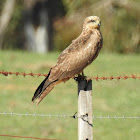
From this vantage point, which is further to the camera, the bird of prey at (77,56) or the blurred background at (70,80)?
the blurred background at (70,80)

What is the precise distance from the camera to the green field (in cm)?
967

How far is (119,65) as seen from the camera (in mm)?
18531

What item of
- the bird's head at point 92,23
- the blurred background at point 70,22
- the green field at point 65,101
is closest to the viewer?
the bird's head at point 92,23

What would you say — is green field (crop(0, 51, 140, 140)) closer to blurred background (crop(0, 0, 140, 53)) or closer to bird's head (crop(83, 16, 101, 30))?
blurred background (crop(0, 0, 140, 53))

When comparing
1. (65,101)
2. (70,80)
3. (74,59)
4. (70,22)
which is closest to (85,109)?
(74,59)

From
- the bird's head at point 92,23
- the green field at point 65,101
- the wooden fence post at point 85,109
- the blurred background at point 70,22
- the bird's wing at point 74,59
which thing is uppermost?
the blurred background at point 70,22

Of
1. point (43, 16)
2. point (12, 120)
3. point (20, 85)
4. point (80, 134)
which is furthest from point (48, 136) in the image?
point (43, 16)

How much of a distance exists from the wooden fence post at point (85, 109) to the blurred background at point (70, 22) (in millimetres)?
15394

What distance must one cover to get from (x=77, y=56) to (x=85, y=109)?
0.89 meters

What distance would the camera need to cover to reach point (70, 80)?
52.7 ft

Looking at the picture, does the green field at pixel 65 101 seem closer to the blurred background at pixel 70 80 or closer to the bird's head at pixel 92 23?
the blurred background at pixel 70 80

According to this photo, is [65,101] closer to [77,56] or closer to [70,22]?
[77,56]

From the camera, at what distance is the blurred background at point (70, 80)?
392 inches

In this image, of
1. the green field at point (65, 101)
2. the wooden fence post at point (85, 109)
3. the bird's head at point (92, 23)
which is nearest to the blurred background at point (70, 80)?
the green field at point (65, 101)
